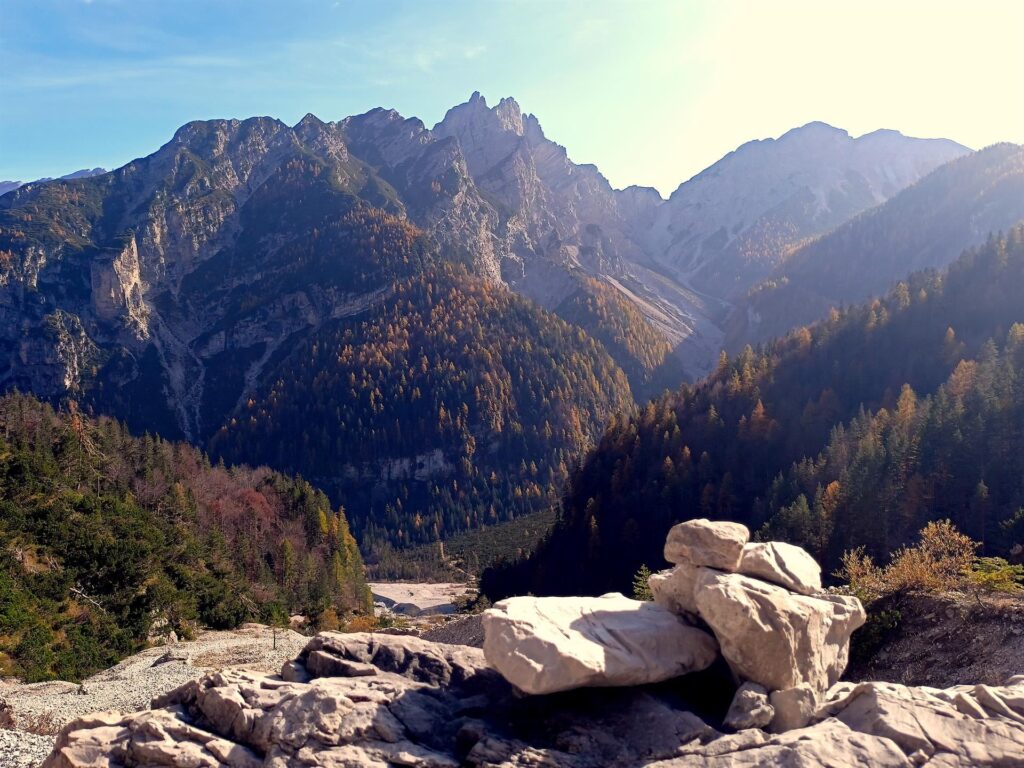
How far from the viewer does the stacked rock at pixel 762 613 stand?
71.9 feet

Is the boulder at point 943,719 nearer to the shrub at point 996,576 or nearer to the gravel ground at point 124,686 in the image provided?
the shrub at point 996,576

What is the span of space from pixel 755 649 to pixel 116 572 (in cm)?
5466

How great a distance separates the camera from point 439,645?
27.4 m

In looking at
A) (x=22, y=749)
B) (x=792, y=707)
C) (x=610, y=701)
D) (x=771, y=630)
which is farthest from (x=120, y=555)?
(x=792, y=707)

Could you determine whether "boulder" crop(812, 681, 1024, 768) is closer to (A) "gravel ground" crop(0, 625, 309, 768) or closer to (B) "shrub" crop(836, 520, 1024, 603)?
(B) "shrub" crop(836, 520, 1024, 603)

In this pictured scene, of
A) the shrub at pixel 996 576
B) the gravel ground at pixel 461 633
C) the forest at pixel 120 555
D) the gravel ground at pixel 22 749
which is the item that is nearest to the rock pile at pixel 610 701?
the gravel ground at pixel 22 749

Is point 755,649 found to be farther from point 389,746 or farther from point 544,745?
point 389,746

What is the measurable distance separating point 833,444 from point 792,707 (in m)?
96.6

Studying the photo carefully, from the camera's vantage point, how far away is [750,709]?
21.6m

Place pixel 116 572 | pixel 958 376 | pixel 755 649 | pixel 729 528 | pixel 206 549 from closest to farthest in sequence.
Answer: pixel 755 649 → pixel 729 528 → pixel 116 572 → pixel 206 549 → pixel 958 376

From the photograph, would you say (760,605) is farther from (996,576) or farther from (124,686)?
(124,686)

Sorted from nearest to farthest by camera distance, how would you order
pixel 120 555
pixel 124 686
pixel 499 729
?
pixel 499 729 → pixel 124 686 → pixel 120 555

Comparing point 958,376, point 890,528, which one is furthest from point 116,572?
point 958,376

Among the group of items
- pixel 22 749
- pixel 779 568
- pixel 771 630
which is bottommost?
pixel 22 749
